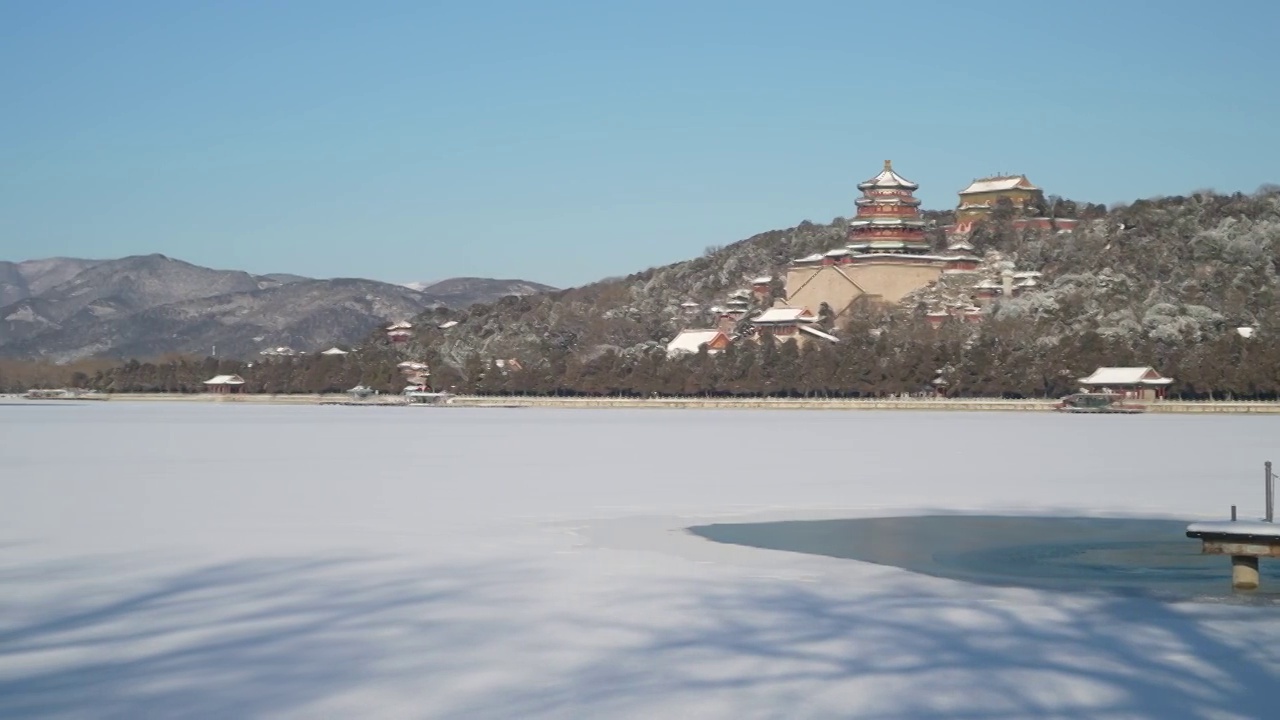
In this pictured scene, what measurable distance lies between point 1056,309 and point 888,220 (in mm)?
16198

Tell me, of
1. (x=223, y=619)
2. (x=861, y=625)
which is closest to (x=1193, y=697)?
(x=861, y=625)

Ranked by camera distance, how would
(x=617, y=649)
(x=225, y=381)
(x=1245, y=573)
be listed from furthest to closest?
(x=225, y=381) → (x=1245, y=573) → (x=617, y=649)

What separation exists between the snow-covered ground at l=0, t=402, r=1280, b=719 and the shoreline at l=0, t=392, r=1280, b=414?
119 feet

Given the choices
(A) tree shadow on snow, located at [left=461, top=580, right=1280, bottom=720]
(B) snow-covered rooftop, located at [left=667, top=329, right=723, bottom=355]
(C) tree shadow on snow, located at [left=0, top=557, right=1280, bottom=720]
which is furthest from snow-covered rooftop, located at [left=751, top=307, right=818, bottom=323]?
(A) tree shadow on snow, located at [left=461, top=580, right=1280, bottom=720]

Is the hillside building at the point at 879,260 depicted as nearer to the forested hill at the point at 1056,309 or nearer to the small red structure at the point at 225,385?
the forested hill at the point at 1056,309

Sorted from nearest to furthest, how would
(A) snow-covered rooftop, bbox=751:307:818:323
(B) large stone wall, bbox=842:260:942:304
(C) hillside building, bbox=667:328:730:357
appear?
(A) snow-covered rooftop, bbox=751:307:818:323
(C) hillside building, bbox=667:328:730:357
(B) large stone wall, bbox=842:260:942:304

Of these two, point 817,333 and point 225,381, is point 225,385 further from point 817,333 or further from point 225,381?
point 817,333

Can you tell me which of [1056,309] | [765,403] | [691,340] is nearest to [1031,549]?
[765,403]

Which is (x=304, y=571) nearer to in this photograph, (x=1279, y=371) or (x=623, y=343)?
(x=1279, y=371)

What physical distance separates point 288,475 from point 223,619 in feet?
42.3

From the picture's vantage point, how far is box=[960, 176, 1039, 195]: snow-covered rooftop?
99188 mm

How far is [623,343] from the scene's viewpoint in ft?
319

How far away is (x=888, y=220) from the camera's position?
3455 inches

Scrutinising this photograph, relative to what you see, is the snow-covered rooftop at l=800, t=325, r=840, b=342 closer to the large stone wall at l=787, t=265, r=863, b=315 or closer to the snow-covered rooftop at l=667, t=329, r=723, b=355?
the large stone wall at l=787, t=265, r=863, b=315
